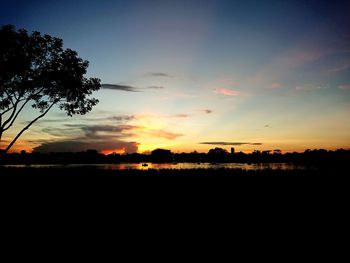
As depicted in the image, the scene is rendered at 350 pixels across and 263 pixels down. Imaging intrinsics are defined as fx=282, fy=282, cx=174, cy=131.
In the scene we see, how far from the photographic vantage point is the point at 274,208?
15.0 metres

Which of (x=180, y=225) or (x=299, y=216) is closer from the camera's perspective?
(x=180, y=225)

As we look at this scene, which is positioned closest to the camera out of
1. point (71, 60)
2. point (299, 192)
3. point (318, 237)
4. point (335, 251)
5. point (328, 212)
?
point (335, 251)

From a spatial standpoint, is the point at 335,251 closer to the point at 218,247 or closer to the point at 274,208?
the point at 218,247

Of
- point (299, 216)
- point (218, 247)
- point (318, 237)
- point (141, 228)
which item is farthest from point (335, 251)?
point (141, 228)

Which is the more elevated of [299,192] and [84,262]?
[299,192]

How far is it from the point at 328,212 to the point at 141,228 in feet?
30.7

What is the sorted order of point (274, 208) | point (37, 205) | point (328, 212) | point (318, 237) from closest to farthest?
1. point (318, 237)
2. point (328, 212)
3. point (274, 208)
4. point (37, 205)

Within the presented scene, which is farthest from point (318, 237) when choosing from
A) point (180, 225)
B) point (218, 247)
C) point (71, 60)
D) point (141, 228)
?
point (71, 60)

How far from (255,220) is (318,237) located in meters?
2.87

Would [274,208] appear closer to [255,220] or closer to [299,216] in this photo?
[299,216]

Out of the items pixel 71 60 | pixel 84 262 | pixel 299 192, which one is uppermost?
pixel 71 60

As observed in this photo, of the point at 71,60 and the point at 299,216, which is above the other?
the point at 71,60

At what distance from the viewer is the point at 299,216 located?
13.4 m

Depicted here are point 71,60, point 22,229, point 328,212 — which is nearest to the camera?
point 22,229
